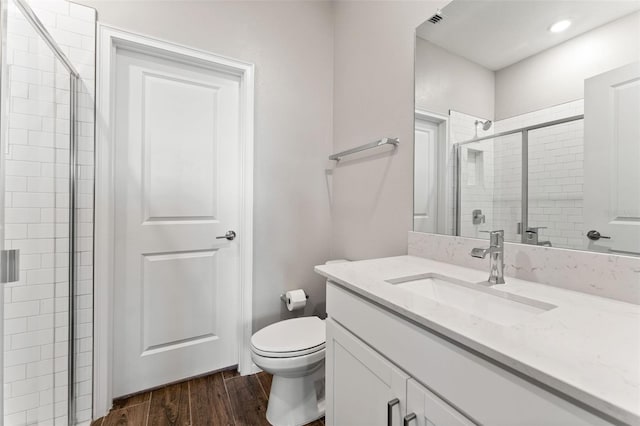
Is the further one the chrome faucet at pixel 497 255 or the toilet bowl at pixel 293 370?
the toilet bowl at pixel 293 370

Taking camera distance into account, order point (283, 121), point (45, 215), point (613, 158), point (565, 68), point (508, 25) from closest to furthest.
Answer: point (613, 158)
point (565, 68)
point (508, 25)
point (45, 215)
point (283, 121)

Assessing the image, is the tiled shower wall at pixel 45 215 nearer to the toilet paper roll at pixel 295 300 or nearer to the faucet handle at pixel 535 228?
the toilet paper roll at pixel 295 300

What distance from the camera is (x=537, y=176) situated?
964 millimetres

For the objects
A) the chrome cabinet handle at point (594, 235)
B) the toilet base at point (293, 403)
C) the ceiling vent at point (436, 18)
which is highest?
the ceiling vent at point (436, 18)

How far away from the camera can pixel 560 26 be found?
0.91 m

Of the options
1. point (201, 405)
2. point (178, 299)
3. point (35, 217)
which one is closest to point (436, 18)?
point (35, 217)

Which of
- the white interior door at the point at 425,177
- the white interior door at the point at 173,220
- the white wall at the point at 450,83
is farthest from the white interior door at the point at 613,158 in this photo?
the white interior door at the point at 173,220

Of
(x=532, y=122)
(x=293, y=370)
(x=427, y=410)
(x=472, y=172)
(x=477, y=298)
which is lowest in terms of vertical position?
(x=293, y=370)

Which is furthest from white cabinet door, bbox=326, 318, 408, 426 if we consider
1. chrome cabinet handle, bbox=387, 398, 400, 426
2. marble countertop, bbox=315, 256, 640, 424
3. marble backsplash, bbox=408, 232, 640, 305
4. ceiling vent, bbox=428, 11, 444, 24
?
ceiling vent, bbox=428, 11, 444, 24

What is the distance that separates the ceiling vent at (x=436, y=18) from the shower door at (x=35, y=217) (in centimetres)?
156

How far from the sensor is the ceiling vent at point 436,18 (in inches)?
50.9

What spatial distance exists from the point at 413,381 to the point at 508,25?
1.26m

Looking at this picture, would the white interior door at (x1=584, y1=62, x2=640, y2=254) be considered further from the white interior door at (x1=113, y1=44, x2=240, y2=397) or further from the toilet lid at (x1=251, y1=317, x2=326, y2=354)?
the white interior door at (x1=113, y1=44, x2=240, y2=397)

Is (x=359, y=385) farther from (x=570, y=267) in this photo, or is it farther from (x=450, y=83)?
(x=450, y=83)
